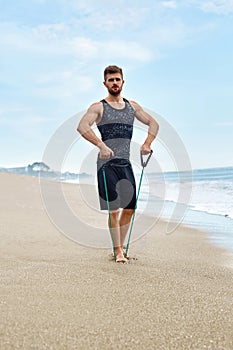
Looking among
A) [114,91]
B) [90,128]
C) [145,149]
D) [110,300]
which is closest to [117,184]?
[145,149]

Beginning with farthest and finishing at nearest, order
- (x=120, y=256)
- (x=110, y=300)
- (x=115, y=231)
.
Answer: (x=115, y=231) < (x=120, y=256) < (x=110, y=300)

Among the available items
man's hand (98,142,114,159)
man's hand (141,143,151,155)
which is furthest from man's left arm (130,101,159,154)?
man's hand (98,142,114,159)

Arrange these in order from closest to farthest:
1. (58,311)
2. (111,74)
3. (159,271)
A: (58,311) < (159,271) < (111,74)

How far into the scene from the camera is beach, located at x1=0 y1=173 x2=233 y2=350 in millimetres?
1954

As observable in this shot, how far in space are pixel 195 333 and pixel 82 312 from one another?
1.84ft

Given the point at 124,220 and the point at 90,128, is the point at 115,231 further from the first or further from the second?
Answer: the point at 90,128

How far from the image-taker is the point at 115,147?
3832 millimetres

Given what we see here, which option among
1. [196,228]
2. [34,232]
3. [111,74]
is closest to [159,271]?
[111,74]

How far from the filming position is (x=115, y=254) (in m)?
3.83

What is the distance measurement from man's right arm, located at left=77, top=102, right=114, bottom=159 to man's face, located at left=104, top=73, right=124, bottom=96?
0.53 ft

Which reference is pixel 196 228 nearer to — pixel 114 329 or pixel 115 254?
pixel 115 254

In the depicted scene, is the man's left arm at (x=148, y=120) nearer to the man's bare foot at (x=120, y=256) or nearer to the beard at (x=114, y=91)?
the beard at (x=114, y=91)

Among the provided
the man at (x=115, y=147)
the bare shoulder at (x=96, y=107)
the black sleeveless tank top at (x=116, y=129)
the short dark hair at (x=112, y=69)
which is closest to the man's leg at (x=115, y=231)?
the man at (x=115, y=147)

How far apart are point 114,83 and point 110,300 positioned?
197 centimetres
